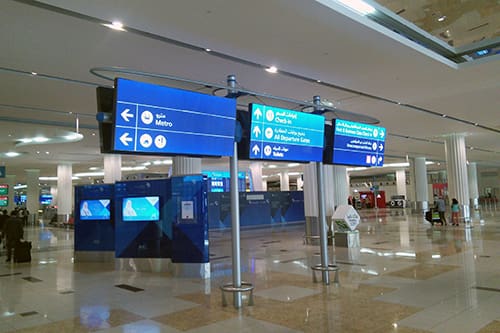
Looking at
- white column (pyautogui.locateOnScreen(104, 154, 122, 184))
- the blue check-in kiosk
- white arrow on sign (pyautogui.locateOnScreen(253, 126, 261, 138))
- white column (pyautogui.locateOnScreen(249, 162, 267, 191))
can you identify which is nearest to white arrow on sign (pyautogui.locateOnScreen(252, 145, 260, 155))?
white arrow on sign (pyautogui.locateOnScreen(253, 126, 261, 138))

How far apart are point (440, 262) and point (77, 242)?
33.6ft

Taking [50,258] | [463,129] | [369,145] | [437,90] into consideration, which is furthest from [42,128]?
[463,129]

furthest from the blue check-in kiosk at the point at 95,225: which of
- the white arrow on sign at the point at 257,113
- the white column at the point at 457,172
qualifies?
the white column at the point at 457,172

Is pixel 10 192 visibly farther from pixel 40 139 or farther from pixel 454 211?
pixel 454 211

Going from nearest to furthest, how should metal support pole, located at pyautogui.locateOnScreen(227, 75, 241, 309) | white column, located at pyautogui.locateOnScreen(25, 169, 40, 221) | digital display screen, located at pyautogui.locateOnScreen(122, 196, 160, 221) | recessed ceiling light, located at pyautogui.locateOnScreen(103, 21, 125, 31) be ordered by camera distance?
metal support pole, located at pyautogui.locateOnScreen(227, 75, 241, 309), recessed ceiling light, located at pyautogui.locateOnScreen(103, 21, 125, 31), digital display screen, located at pyautogui.locateOnScreen(122, 196, 160, 221), white column, located at pyautogui.locateOnScreen(25, 169, 40, 221)

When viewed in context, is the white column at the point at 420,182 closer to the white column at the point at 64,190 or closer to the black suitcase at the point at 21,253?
the white column at the point at 64,190

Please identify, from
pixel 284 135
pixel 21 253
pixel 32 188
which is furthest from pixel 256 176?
pixel 284 135

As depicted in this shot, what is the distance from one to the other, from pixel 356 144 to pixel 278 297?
363 centimetres

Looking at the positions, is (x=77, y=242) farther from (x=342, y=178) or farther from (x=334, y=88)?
(x=342, y=178)

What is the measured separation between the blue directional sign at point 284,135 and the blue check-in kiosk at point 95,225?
695 centimetres

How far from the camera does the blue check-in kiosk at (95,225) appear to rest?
38.2 feet

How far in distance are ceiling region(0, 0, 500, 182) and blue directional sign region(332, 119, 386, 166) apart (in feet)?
5.50

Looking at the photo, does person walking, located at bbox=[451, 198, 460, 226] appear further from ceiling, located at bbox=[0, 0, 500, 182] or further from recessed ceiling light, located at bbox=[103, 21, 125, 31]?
recessed ceiling light, located at bbox=[103, 21, 125, 31]

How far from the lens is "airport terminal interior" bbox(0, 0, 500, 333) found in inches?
209
